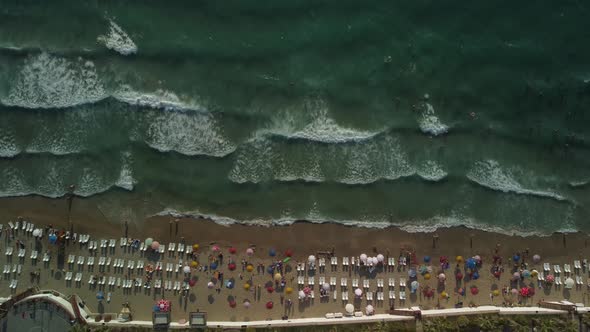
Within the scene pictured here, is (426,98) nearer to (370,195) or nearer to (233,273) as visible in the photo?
(370,195)

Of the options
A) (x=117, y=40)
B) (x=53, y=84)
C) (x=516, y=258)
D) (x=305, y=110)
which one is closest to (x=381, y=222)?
(x=305, y=110)

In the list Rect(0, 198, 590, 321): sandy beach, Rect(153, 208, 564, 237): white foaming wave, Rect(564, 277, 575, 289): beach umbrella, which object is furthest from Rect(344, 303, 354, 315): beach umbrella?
Rect(564, 277, 575, 289): beach umbrella

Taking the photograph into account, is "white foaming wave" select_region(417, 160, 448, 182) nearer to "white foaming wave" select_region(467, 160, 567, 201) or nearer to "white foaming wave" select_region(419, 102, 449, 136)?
"white foaming wave" select_region(467, 160, 567, 201)

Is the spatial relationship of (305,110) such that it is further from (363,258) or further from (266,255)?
(363,258)

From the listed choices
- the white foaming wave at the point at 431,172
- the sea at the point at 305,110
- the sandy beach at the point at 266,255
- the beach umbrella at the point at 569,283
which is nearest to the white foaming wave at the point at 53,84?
the sea at the point at 305,110

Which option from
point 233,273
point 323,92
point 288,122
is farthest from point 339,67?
point 233,273

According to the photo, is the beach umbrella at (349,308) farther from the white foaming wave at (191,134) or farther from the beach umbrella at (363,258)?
the white foaming wave at (191,134)
